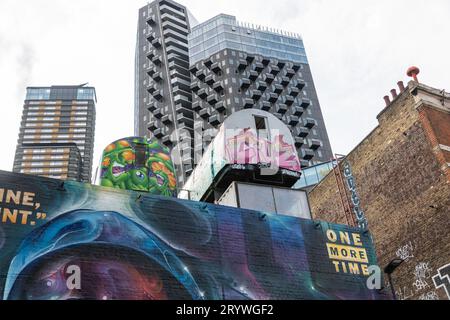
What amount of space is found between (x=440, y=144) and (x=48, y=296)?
22.4 m

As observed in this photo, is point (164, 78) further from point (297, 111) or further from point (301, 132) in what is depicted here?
point (301, 132)

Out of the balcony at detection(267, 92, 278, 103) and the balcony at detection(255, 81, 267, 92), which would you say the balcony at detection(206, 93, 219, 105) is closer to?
the balcony at detection(255, 81, 267, 92)

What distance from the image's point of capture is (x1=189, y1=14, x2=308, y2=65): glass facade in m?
106

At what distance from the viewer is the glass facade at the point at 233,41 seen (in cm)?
10562

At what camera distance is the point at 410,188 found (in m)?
29.5

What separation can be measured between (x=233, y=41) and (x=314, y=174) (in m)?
51.5

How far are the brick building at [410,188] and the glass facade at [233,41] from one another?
246 ft

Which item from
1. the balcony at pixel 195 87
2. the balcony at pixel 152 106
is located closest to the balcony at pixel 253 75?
the balcony at pixel 195 87

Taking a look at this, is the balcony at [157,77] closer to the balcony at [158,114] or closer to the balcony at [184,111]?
the balcony at [158,114]

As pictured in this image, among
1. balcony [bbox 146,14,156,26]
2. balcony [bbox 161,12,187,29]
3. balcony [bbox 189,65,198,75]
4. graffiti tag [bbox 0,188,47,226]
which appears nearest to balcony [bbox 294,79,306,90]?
balcony [bbox 189,65,198,75]

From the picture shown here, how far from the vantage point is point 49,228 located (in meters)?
15.9

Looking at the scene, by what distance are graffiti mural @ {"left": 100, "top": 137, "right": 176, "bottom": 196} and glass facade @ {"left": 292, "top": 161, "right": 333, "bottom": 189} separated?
4075 centimetres

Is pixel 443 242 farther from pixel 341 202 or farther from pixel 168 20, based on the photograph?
pixel 168 20

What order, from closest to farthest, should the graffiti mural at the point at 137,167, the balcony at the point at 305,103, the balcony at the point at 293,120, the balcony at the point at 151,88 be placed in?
the graffiti mural at the point at 137,167 → the balcony at the point at 293,120 → the balcony at the point at 305,103 → the balcony at the point at 151,88
